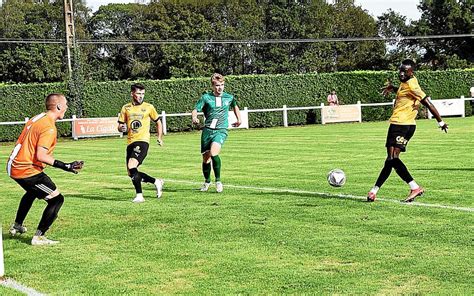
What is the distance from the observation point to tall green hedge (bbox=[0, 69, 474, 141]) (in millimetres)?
39375

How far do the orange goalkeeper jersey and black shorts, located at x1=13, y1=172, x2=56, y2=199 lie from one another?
2.0 inches

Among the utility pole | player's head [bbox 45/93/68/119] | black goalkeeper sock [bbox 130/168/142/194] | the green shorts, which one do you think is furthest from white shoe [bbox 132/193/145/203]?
the utility pole

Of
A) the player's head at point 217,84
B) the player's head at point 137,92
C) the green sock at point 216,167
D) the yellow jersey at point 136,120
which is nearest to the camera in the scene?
the player's head at point 137,92

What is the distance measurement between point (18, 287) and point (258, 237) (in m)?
2.98

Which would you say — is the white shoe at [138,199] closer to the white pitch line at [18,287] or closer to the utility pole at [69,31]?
the white pitch line at [18,287]

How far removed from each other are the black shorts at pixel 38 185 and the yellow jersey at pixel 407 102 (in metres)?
5.35

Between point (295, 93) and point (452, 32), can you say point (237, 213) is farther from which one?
point (452, 32)

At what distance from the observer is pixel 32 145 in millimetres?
8742

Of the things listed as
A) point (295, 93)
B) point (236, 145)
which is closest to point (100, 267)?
point (236, 145)

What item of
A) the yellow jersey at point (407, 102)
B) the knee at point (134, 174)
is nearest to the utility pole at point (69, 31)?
the knee at point (134, 174)

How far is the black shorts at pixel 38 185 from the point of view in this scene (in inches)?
348

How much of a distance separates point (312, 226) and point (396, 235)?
45.8 inches

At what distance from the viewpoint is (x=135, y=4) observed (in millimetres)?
89250

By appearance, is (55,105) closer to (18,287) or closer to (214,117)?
(18,287)
